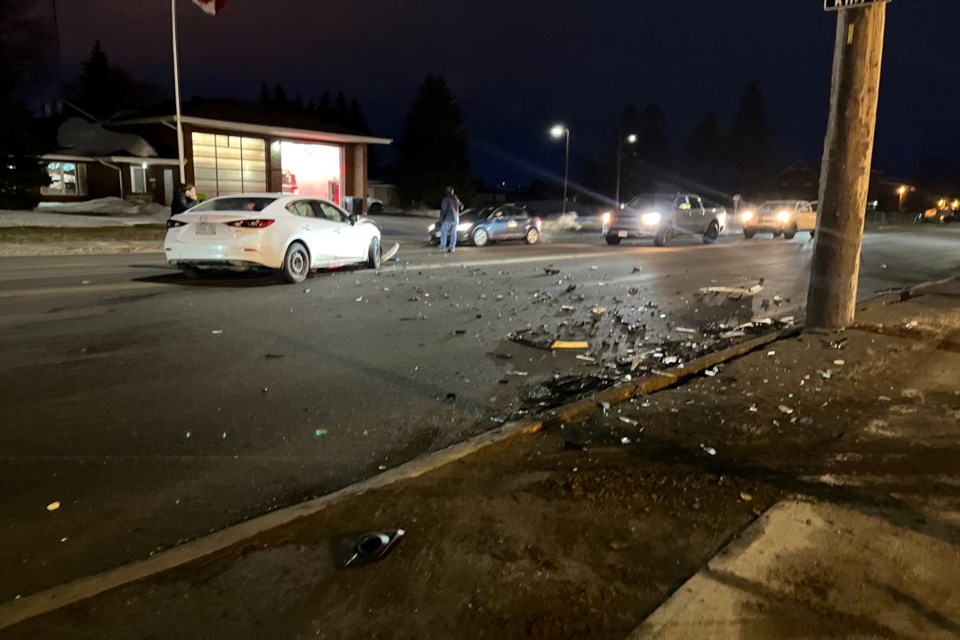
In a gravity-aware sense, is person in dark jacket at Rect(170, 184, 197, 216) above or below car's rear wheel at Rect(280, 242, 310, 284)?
above

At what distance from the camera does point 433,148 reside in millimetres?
58438

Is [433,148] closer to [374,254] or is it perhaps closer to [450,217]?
[450,217]

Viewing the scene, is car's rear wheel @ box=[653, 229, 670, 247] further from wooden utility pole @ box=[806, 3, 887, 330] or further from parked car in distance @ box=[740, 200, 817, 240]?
wooden utility pole @ box=[806, 3, 887, 330]

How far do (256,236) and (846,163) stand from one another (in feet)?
27.9

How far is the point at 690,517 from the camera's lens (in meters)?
4.09

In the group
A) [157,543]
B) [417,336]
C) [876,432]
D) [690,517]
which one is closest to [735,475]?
[690,517]

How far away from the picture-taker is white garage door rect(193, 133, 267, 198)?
33531 mm

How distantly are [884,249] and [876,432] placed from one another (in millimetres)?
22982

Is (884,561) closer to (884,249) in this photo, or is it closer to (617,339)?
(617,339)

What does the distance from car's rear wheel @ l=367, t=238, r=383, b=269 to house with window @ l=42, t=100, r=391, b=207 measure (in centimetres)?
1710

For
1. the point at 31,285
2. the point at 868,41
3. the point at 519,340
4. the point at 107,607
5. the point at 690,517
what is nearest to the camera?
the point at 107,607

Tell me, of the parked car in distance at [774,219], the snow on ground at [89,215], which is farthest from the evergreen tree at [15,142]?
the parked car in distance at [774,219]

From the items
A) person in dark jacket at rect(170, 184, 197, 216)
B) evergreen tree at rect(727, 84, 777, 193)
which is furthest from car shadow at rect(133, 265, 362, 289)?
evergreen tree at rect(727, 84, 777, 193)

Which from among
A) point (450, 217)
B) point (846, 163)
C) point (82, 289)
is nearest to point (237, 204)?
point (82, 289)
